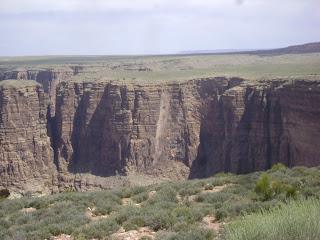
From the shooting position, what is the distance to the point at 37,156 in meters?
54.1

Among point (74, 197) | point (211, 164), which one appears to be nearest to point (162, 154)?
point (211, 164)

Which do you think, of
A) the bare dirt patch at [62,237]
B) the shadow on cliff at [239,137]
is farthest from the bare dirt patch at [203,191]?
the shadow on cliff at [239,137]

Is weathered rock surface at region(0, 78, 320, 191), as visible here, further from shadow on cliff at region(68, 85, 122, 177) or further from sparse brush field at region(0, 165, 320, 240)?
sparse brush field at region(0, 165, 320, 240)

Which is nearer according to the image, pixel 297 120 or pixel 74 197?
pixel 74 197

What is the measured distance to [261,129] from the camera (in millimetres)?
48312

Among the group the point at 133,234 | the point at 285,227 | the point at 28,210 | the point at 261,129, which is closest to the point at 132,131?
the point at 261,129

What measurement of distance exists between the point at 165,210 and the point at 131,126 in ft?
132

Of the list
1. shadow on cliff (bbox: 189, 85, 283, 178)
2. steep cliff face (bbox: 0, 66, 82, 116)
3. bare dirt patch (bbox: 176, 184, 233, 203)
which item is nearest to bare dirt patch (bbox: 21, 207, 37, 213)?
bare dirt patch (bbox: 176, 184, 233, 203)

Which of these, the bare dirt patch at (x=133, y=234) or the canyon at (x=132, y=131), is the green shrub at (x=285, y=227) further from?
the canyon at (x=132, y=131)

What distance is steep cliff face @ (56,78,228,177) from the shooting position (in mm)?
53031

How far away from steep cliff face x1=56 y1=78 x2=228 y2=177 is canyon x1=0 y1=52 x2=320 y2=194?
3.7 inches

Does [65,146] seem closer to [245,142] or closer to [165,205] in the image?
[245,142]

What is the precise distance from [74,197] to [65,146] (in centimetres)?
4122

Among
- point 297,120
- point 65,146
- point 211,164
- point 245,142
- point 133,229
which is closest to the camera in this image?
point 133,229
